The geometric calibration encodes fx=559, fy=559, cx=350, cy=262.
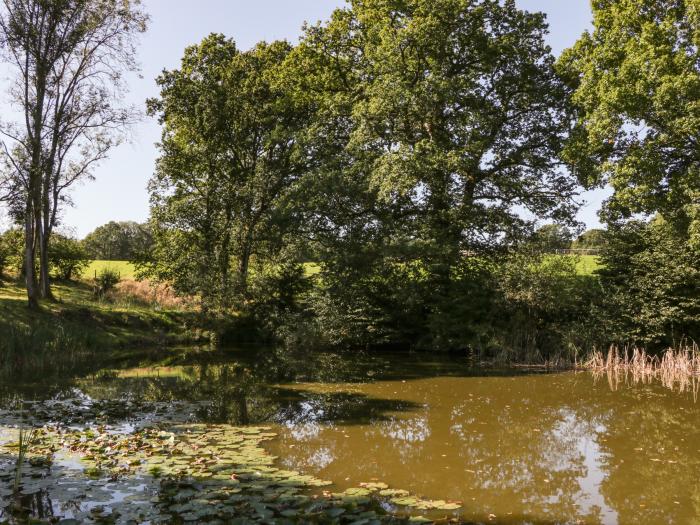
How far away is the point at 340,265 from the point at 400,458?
1499 centimetres

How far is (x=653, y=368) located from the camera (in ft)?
56.0

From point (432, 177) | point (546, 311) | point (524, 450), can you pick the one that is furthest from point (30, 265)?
point (524, 450)

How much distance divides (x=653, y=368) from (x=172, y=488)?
1566cm

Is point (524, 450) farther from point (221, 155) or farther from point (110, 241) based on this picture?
point (110, 241)

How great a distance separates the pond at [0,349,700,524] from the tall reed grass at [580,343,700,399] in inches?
21.4

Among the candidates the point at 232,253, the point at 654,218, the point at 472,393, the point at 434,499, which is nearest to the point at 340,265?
the point at 232,253

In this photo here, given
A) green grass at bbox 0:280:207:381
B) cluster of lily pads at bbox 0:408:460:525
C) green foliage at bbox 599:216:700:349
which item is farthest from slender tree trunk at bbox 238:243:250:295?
cluster of lily pads at bbox 0:408:460:525

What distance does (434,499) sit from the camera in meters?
6.25

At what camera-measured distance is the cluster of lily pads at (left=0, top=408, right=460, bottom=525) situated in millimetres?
5445

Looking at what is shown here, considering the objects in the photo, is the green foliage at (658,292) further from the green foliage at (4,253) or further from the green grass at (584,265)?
the green foliage at (4,253)

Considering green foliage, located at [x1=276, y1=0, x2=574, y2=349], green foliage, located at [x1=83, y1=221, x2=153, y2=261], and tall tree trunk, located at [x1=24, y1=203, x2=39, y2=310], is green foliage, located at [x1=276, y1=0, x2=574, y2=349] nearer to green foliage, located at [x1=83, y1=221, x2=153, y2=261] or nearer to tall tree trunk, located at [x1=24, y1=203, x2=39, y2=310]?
tall tree trunk, located at [x1=24, y1=203, x2=39, y2=310]

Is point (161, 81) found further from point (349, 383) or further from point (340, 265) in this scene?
point (349, 383)

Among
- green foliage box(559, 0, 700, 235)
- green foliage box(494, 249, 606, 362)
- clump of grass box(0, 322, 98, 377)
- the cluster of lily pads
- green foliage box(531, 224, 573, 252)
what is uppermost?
green foliage box(559, 0, 700, 235)

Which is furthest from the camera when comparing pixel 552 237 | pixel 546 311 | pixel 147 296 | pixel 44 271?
pixel 147 296
